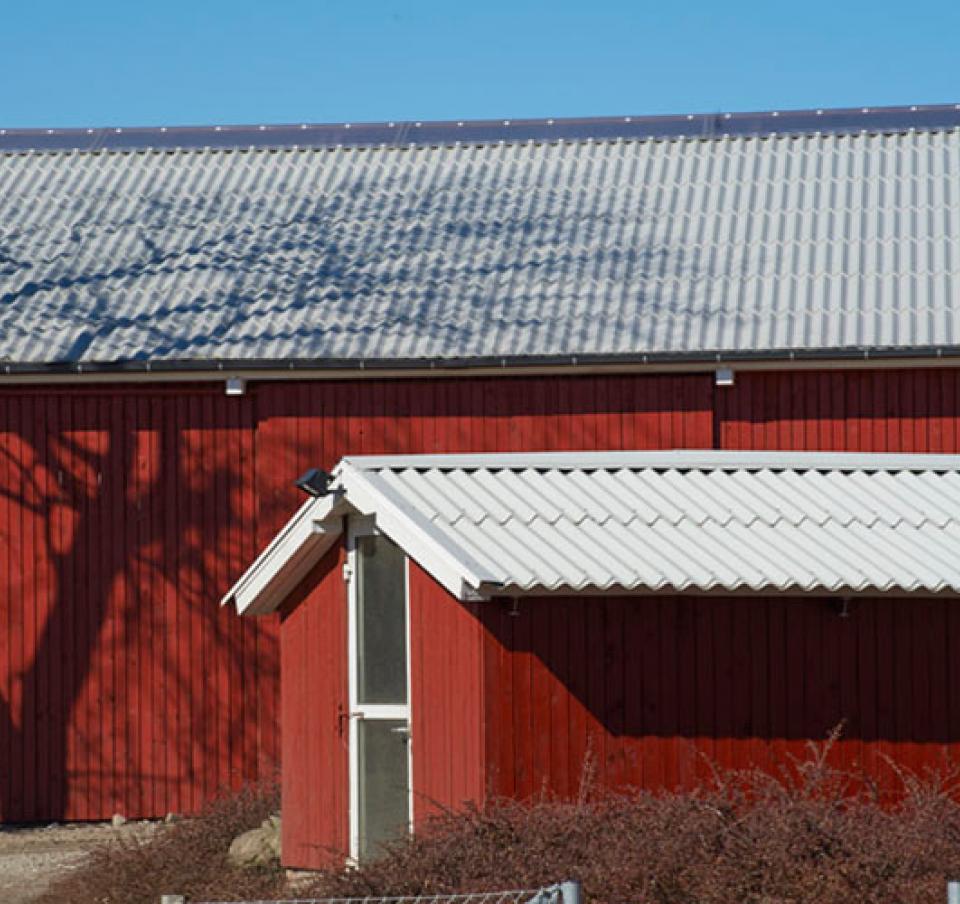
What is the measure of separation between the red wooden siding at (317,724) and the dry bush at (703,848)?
1085 millimetres

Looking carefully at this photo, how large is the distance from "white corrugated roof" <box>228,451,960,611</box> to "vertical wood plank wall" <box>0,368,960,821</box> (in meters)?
3.58

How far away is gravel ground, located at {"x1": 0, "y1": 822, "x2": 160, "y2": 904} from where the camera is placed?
14875 millimetres

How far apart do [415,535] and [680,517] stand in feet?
6.14

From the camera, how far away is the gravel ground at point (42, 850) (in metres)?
14.9

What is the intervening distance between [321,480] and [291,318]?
665 centimetres

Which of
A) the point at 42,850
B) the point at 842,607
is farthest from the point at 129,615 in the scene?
the point at 842,607

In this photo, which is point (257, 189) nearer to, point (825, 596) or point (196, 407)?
point (196, 407)

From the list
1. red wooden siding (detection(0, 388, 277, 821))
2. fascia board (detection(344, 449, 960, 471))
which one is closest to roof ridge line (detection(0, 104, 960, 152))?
red wooden siding (detection(0, 388, 277, 821))

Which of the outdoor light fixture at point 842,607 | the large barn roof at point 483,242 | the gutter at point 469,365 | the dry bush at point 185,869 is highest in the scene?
the large barn roof at point 483,242

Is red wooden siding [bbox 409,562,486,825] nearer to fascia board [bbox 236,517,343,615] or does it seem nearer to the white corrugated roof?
the white corrugated roof

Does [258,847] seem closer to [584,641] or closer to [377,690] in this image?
[377,690]

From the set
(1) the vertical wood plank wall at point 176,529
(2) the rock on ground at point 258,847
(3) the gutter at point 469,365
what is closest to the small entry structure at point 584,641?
(2) the rock on ground at point 258,847

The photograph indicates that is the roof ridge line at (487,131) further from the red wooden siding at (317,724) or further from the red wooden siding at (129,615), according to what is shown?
the red wooden siding at (317,724)

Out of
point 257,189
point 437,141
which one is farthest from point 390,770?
point 437,141
